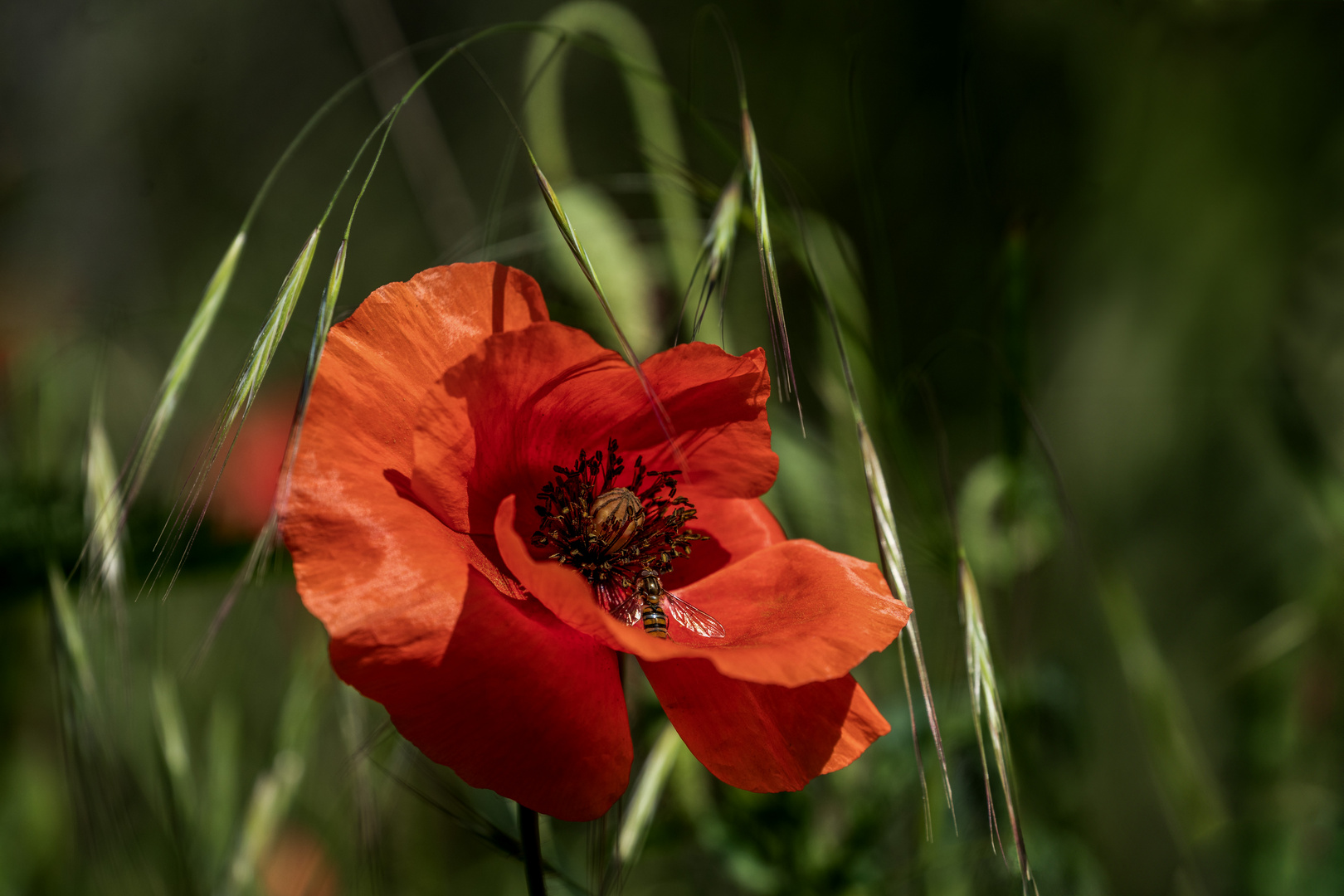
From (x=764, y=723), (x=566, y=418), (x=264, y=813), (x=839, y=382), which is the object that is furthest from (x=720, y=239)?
(x=264, y=813)

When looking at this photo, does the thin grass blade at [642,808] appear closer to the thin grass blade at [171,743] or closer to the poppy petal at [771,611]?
the poppy petal at [771,611]

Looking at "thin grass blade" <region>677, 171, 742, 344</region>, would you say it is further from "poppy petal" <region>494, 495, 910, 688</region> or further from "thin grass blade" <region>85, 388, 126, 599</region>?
"thin grass blade" <region>85, 388, 126, 599</region>

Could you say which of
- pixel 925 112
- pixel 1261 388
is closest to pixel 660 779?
pixel 1261 388

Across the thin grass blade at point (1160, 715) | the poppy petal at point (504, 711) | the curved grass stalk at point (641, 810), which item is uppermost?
the poppy petal at point (504, 711)

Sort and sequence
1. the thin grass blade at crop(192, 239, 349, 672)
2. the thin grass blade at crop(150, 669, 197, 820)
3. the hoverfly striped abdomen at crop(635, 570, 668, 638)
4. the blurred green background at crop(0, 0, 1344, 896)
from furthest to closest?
the blurred green background at crop(0, 0, 1344, 896)
the thin grass blade at crop(150, 669, 197, 820)
the hoverfly striped abdomen at crop(635, 570, 668, 638)
the thin grass blade at crop(192, 239, 349, 672)

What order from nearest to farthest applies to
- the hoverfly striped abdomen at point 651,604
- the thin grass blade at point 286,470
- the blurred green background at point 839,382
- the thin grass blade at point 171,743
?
the thin grass blade at point 286,470 → the hoverfly striped abdomen at point 651,604 → the thin grass blade at point 171,743 → the blurred green background at point 839,382

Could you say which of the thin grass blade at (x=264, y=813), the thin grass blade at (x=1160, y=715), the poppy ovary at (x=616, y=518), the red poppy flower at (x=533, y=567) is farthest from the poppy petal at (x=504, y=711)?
the thin grass blade at (x=1160, y=715)

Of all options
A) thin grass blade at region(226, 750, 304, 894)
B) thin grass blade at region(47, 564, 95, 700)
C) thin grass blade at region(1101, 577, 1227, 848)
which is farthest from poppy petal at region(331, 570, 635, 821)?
thin grass blade at region(1101, 577, 1227, 848)
